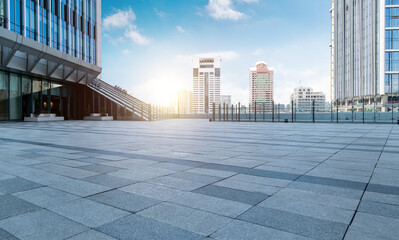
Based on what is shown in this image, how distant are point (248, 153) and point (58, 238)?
549 centimetres

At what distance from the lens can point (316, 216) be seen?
2.94m

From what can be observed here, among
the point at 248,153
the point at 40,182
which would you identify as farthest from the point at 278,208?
the point at 248,153

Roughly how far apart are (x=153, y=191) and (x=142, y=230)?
1265mm

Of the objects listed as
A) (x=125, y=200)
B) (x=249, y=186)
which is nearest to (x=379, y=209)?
(x=249, y=186)

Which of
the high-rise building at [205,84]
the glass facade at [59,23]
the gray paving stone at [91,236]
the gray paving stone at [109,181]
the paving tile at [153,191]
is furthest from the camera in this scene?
the high-rise building at [205,84]

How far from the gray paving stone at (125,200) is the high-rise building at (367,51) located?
3044 inches

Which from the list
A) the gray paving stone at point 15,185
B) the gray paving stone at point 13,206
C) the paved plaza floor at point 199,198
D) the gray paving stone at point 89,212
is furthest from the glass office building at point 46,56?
the gray paving stone at point 89,212

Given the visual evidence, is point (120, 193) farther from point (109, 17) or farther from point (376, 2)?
point (376, 2)

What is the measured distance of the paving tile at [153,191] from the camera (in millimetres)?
3637

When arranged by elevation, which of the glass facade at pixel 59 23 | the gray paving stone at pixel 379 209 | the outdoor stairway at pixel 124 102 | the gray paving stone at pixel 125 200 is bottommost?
the gray paving stone at pixel 379 209

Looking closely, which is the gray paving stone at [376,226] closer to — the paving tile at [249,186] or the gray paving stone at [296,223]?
the gray paving stone at [296,223]

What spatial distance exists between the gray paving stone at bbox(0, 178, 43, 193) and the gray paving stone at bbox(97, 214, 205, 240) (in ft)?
6.79

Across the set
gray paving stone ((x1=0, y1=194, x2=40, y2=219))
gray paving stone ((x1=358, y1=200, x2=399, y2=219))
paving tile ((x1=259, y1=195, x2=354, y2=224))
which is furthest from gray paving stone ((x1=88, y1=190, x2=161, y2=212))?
gray paving stone ((x1=358, y1=200, x2=399, y2=219))

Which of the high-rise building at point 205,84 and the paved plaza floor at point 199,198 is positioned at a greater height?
the high-rise building at point 205,84
